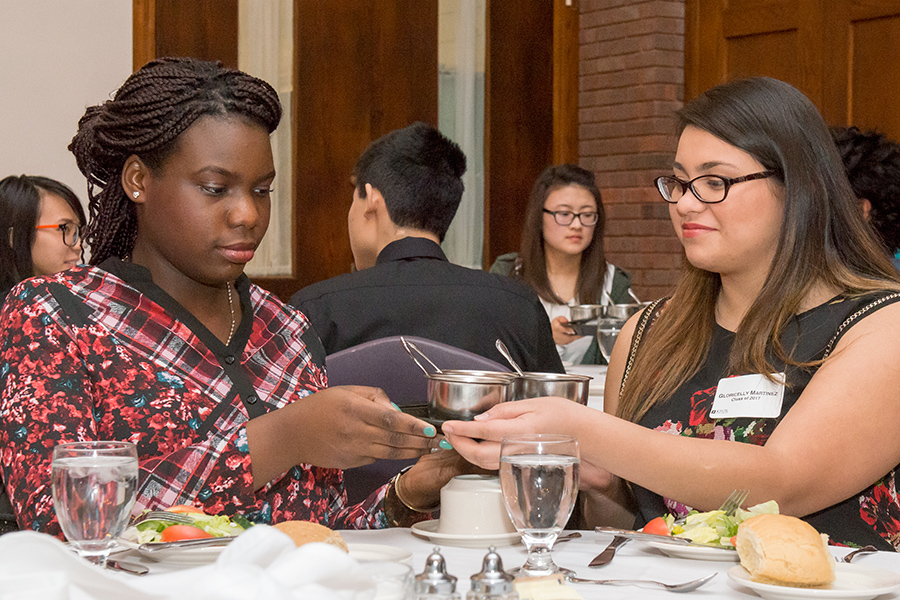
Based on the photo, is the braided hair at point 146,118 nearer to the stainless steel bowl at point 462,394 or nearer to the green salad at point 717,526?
the stainless steel bowl at point 462,394

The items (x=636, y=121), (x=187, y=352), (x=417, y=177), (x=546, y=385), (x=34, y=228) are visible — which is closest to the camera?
(x=546, y=385)

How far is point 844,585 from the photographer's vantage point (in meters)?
1.14

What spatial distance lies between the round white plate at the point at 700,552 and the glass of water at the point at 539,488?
0.58 feet

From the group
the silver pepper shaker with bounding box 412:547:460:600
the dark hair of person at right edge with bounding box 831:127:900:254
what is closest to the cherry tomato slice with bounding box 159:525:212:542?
the silver pepper shaker with bounding box 412:547:460:600

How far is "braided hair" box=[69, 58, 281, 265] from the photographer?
1.65 meters

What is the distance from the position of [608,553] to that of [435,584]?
0.44 metres

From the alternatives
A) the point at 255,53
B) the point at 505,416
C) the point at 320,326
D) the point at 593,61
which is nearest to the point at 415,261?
the point at 320,326

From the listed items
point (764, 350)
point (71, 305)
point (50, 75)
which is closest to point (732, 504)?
point (764, 350)

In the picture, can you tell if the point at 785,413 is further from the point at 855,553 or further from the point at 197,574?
the point at 197,574

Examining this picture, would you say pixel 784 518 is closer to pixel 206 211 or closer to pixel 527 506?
pixel 527 506

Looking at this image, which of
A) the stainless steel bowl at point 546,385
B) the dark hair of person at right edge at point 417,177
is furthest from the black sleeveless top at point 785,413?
the dark hair of person at right edge at point 417,177

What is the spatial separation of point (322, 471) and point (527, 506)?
673 millimetres

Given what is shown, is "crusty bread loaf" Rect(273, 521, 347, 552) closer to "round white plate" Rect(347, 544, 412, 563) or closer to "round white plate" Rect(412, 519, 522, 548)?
"round white plate" Rect(347, 544, 412, 563)

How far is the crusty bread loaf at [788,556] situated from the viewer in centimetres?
110
